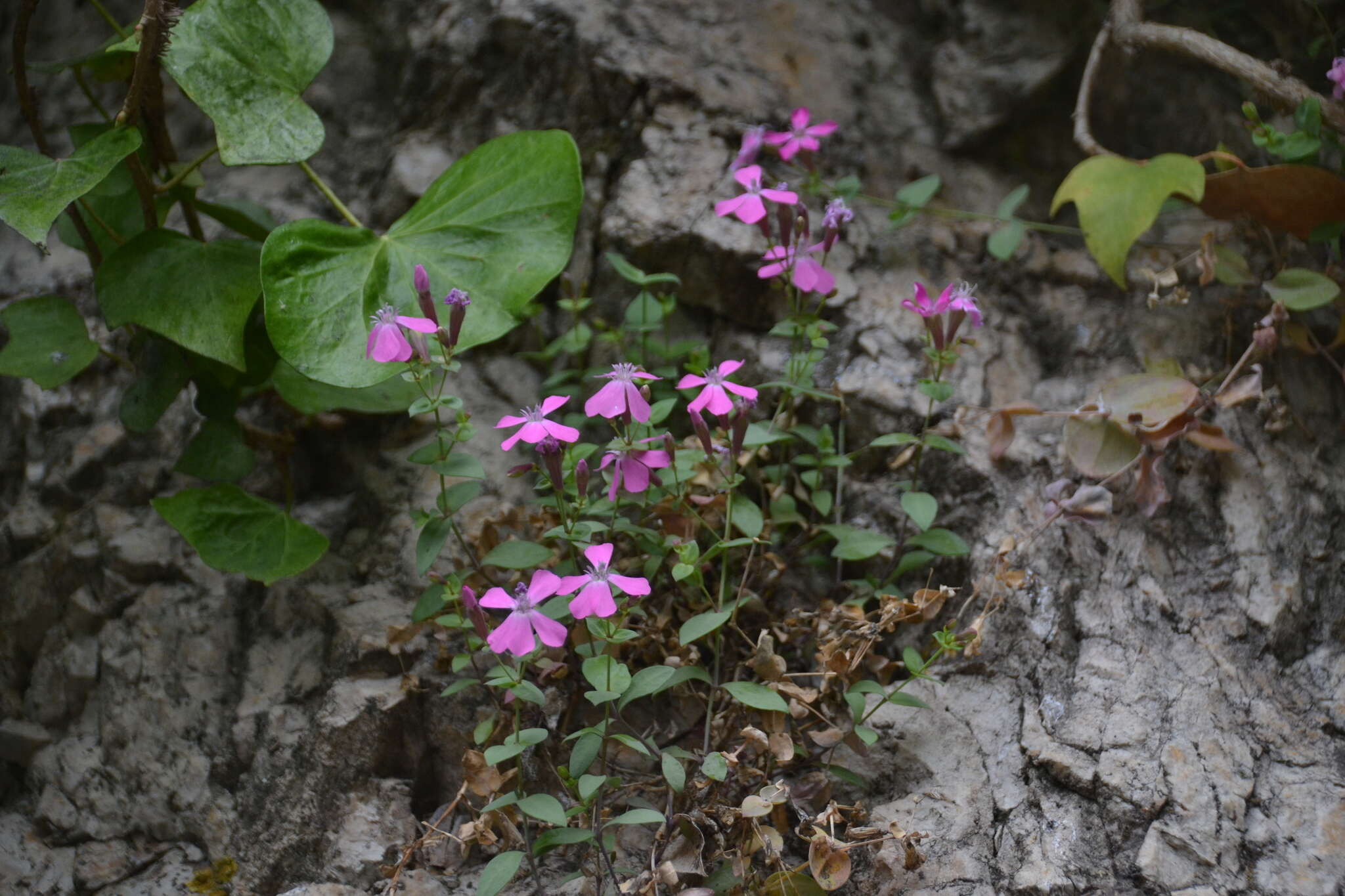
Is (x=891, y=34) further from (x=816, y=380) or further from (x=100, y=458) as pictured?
(x=100, y=458)

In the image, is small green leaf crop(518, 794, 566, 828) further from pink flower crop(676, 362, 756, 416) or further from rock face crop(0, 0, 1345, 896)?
pink flower crop(676, 362, 756, 416)

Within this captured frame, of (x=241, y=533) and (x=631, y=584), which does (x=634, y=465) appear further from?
(x=241, y=533)

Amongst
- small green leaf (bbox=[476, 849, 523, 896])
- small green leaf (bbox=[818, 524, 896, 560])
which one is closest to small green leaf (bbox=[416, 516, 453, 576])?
small green leaf (bbox=[476, 849, 523, 896])

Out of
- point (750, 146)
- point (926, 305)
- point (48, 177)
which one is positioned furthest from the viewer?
point (750, 146)

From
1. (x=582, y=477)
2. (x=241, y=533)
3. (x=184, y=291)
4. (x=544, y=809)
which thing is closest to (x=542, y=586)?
(x=582, y=477)

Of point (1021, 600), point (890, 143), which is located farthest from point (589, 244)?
point (1021, 600)

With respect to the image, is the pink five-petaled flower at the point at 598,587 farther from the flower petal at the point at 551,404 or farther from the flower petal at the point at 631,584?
the flower petal at the point at 551,404
